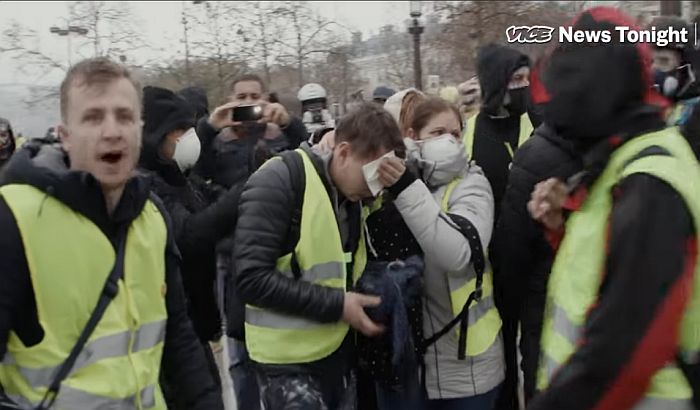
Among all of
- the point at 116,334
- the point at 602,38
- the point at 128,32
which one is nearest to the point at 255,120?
the point at 116,334

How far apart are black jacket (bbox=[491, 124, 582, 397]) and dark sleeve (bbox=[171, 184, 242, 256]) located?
1156mm

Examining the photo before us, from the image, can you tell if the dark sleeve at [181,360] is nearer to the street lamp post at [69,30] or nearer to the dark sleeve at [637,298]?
the dark sleeve at [637,298]

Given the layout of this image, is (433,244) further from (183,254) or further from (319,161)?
(183,254)

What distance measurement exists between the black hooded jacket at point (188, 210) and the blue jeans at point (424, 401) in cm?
100

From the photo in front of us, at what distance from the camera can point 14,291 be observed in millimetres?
2029

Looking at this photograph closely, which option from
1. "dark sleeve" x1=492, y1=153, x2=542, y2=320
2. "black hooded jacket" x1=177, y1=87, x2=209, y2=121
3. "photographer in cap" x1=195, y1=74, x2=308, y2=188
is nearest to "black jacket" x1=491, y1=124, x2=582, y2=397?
"dark sleeve" x1=492, y1=153, x2=542, y2=320

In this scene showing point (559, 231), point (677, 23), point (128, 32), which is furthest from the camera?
point (128, 32)

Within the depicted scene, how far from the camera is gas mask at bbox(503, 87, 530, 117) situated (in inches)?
161

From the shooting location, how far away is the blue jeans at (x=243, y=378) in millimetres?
3547

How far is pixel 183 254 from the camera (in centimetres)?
367

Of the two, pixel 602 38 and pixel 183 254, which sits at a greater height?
pixel 602 38

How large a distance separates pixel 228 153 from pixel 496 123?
1385 mm

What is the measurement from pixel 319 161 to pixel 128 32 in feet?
38.5

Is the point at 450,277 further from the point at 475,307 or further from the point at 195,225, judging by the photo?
the point at 195,225
